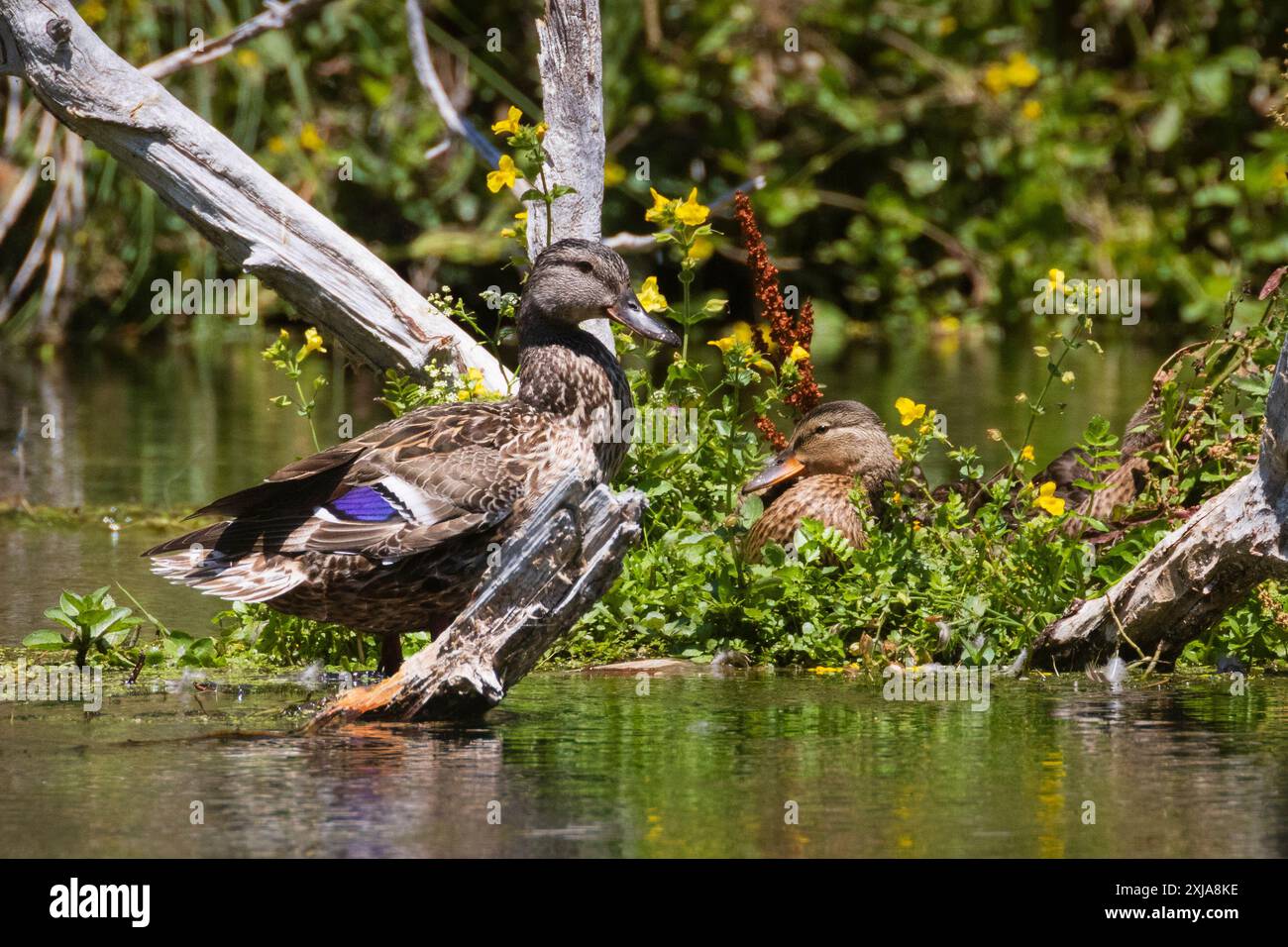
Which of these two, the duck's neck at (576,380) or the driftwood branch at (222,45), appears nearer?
the duck's neck at (576,380)

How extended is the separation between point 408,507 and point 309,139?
36.0ft

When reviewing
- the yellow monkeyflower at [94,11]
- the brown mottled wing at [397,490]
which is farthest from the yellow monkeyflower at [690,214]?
the yellow monkeyflower at [94,11]

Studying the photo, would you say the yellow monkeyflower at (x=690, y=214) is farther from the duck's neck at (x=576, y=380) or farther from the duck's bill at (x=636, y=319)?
the duck's neck at (x=576, y=380)

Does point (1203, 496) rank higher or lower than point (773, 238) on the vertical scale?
lower

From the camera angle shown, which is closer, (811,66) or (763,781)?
(763,781)

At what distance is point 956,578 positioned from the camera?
6797 mm

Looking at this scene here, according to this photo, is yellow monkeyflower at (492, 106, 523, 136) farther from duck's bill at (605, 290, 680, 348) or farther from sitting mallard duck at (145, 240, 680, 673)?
sitting mallard duck at (145, 240, 680, 673)

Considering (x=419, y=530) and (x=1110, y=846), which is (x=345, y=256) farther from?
(x=1110, y=846)

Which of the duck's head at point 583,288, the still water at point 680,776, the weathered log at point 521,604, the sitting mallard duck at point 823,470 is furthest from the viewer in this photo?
the sitting mallard duck at point 823,470

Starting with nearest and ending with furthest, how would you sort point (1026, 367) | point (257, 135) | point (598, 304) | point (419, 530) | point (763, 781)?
point (763, 781)
point (419, 530)
point (598, 304)
point (1026, 367)
point (257, 135)

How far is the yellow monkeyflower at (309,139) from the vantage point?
16312 mm

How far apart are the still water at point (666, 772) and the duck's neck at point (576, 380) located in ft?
2.61

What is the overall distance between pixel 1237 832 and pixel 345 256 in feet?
13.1

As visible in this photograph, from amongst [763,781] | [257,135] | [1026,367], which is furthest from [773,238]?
[763,781]
